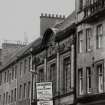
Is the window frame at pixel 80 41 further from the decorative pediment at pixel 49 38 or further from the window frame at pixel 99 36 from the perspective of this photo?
the decorative pediment at pixel 49 38

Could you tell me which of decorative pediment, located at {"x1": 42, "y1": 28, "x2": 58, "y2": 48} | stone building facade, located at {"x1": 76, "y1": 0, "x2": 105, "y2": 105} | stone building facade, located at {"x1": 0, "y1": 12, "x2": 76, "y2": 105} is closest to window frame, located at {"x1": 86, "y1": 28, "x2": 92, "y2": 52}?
stone building facade, located at {"x1": 76, "y1": 0, "x2": 105, "y2": 105}

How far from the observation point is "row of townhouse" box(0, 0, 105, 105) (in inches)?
1892

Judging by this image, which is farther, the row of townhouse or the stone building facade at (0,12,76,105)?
the stone building facade at (0,12,76,105)

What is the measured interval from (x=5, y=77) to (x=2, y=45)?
53.6 ft

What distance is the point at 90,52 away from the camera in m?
49.7

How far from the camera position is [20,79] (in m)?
75.4

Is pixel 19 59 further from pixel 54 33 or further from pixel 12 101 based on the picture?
pixel 54 33

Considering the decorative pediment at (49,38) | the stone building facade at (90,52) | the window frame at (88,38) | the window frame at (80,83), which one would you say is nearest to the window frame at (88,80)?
the stone building facade at (90,52)

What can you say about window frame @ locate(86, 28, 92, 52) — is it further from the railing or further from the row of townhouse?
the railing

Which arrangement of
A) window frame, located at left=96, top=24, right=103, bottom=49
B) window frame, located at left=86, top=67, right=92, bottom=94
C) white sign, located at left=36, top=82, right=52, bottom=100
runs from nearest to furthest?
1. window frame, located at left=96, top=24, right=103, bottom=49
2. window frame, located at left=86, top=67, right=92, bottom=94
3. white sign, located at left=36, top=82, right=52, bottom=100

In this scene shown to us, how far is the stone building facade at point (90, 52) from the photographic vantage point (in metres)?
47.5

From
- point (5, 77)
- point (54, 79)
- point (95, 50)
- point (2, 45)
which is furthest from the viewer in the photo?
point (2, 45)

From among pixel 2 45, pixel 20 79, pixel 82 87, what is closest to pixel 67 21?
pixel 82 87

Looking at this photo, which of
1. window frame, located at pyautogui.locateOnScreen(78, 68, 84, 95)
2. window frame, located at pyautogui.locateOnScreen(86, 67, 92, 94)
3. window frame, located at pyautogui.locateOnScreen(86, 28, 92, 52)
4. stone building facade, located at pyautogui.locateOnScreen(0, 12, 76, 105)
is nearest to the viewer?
window frame, located at pyautogui.locateOnScreen(86, 67, 92, 94)
